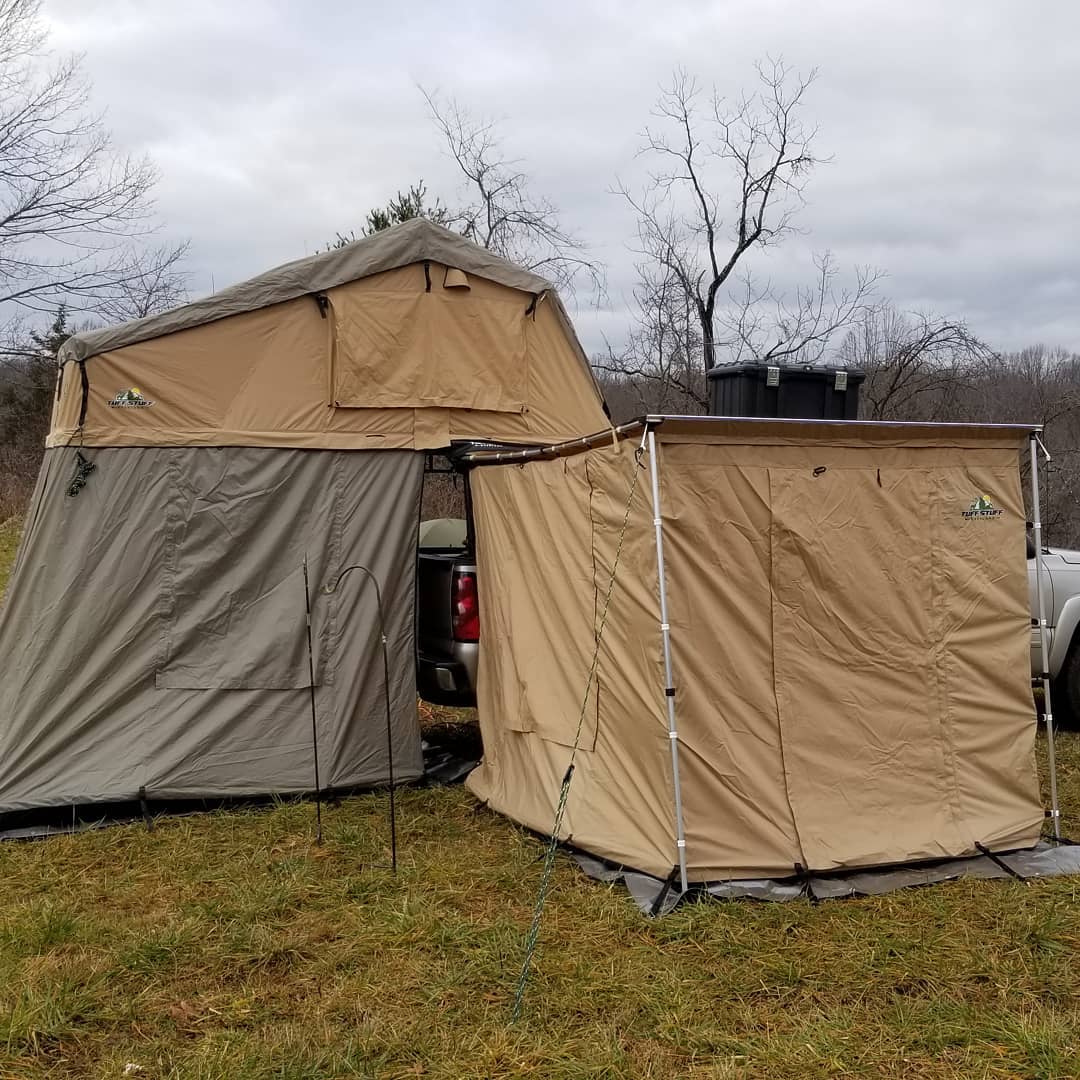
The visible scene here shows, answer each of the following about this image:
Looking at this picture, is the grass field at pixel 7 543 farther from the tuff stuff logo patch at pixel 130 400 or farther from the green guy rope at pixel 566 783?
the green guy rope at pixel 566 783

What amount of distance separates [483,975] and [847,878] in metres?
1.81

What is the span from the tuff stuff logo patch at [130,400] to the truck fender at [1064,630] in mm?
6649

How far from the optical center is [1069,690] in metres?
7.88

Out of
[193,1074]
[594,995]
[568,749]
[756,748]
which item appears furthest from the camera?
[568,749]

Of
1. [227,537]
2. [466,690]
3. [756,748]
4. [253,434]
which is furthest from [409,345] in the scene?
[756,748]

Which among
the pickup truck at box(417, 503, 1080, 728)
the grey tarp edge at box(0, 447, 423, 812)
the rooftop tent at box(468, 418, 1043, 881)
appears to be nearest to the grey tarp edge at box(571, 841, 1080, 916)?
the rooftop tent at box(468, 418, 1043, 881)

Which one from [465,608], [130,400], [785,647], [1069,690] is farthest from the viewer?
[1069,690]

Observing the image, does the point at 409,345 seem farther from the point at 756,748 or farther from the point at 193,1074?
the point at 193,1074

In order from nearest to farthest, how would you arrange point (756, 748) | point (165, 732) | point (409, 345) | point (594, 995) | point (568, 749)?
point (594, 995) → point (756, 748) → point (568, 749) → point (165, 732) → point (409, 345)

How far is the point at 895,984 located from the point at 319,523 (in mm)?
3896

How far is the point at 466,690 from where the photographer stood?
6.29 m

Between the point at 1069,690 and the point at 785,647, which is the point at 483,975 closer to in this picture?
the point at 785,647

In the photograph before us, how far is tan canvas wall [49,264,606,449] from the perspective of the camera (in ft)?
19.1

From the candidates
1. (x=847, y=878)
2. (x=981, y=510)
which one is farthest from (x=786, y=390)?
(x=847, y=878)
